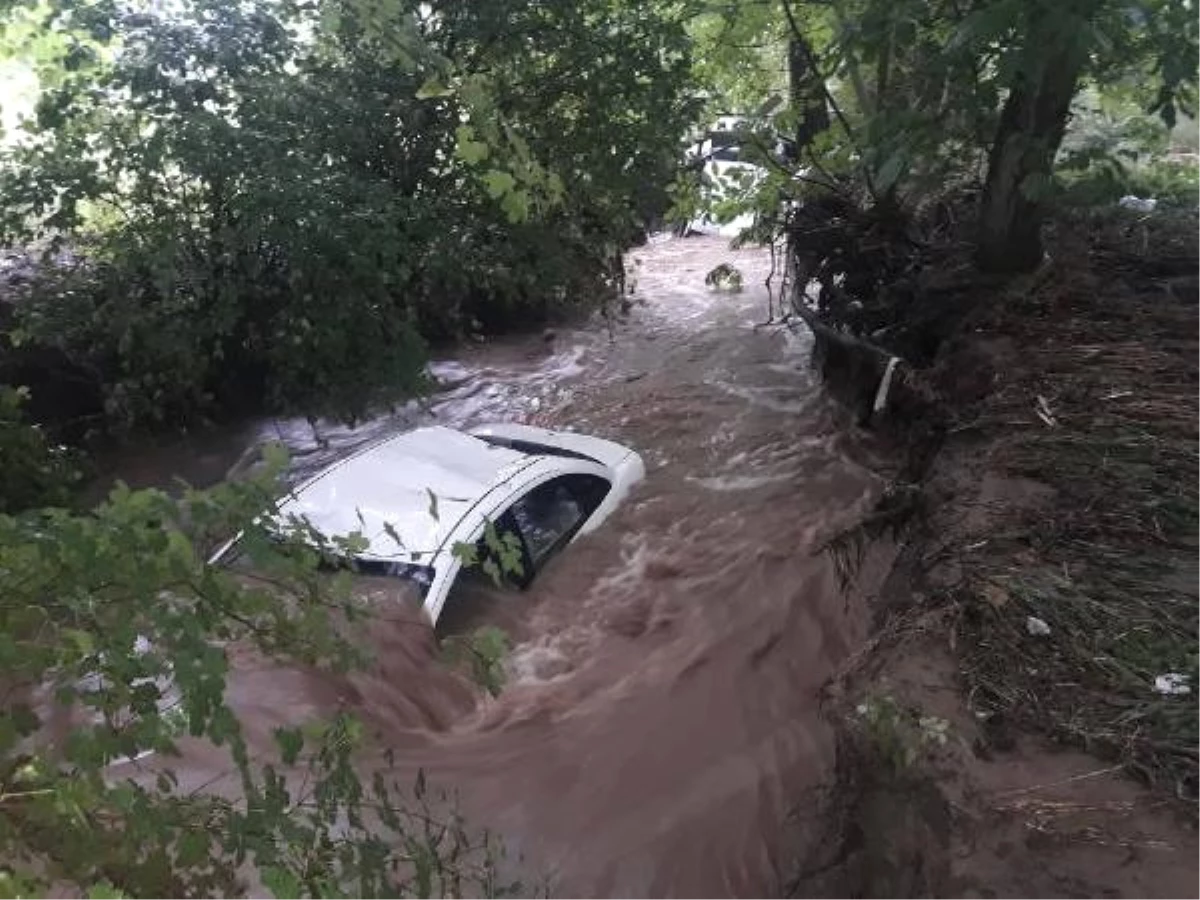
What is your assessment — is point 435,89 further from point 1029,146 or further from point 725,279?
point 725,279

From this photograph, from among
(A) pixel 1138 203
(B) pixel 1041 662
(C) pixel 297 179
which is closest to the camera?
(B) pixel 1041 662

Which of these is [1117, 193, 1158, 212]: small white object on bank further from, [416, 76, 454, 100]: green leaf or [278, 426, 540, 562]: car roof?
[416, 76, 454, 100]: green leaf

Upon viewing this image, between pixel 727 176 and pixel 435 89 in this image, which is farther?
pixel 727 176

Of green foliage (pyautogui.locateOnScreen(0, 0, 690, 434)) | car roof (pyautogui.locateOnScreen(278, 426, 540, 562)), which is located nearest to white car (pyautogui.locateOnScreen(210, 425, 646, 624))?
car roof (pyautogui.locateOnScreen(278, 426, 540, 562))

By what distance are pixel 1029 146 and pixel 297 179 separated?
5044 millimetres

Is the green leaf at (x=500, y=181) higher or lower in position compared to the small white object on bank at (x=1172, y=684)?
higher

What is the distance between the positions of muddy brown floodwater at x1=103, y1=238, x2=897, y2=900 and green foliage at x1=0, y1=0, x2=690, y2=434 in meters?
1.76

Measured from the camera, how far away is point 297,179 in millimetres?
7066

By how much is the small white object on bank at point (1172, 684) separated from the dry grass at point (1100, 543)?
2cm

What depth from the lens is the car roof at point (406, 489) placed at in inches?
203

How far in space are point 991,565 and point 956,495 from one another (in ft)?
2.79

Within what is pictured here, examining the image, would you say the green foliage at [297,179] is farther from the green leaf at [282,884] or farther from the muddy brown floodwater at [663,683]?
the green leaf at [282,884]

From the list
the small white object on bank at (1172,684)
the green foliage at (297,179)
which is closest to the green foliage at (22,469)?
the green foliage at (297,179)

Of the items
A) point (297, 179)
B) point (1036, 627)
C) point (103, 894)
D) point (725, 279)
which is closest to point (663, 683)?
point (1036, 627)
